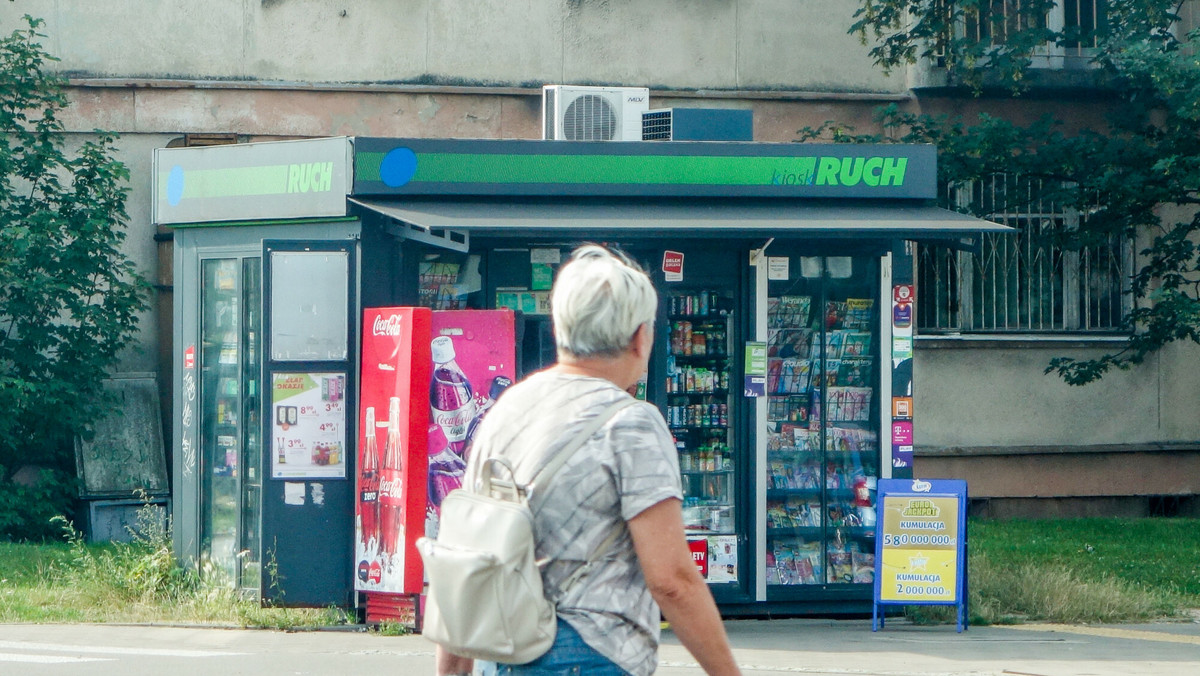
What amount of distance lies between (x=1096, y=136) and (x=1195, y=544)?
13.2ft

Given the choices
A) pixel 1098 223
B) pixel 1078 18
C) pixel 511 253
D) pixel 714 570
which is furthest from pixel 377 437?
pixel 1078 18

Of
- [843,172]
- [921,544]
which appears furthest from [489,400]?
[921,544]

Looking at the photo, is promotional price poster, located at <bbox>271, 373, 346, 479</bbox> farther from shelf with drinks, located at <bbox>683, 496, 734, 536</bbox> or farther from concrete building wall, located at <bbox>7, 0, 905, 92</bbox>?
concrete building wall, located at <bbox>7, 0, 905, 92</bbox>

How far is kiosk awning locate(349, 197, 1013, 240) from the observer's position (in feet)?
28.4

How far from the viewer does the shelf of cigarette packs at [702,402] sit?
9.71 m

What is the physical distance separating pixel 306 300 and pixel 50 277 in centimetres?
546

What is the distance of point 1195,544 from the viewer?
13.9m

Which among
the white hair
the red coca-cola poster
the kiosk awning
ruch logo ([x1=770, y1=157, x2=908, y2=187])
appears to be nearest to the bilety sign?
the kiosk awning

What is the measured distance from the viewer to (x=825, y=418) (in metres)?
9.93

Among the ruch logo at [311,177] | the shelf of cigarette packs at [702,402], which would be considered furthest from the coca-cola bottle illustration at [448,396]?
the shelf of cigarette packs at [702,402]

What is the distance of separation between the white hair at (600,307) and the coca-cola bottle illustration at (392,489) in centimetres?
573

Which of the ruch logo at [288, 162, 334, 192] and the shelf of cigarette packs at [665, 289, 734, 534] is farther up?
the ruch logo at [288, 162, 334, 192]

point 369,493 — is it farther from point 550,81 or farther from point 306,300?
point 550,81

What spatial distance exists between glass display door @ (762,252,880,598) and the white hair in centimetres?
680
